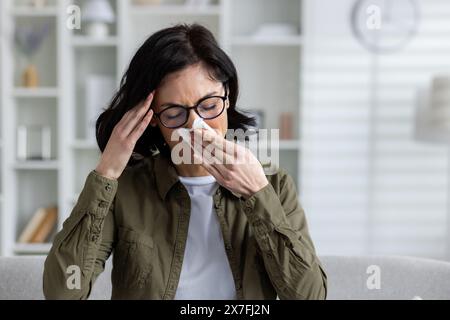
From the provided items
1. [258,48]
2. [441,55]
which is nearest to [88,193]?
[258,48]

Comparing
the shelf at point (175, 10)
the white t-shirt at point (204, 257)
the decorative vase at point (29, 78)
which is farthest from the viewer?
the decorative vase at point (29, 78)

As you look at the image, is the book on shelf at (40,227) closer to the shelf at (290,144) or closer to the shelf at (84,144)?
the shelf at (84,144)

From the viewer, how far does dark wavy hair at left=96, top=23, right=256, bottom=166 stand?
1.10m

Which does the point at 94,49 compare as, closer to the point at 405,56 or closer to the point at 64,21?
the point at 64,21

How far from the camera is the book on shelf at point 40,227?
10.7ft

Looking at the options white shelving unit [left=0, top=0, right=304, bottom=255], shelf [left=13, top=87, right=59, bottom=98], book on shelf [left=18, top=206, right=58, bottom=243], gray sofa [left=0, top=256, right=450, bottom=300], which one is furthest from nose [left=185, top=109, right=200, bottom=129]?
book on shelf [left=18, top=206, right=58, bottom=243]

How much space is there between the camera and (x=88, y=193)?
1.05 meters

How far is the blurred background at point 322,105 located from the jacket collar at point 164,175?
6.76 feet

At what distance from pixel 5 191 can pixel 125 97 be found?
2.30 metres

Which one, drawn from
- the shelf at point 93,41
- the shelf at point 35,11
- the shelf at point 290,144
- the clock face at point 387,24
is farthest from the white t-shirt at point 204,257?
the clock face at point 387,24

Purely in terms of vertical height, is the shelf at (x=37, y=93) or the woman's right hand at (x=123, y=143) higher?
the shelf at (x=37, y=93)

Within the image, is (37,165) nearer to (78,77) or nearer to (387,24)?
(78,77)

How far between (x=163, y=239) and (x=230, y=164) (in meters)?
0.24
